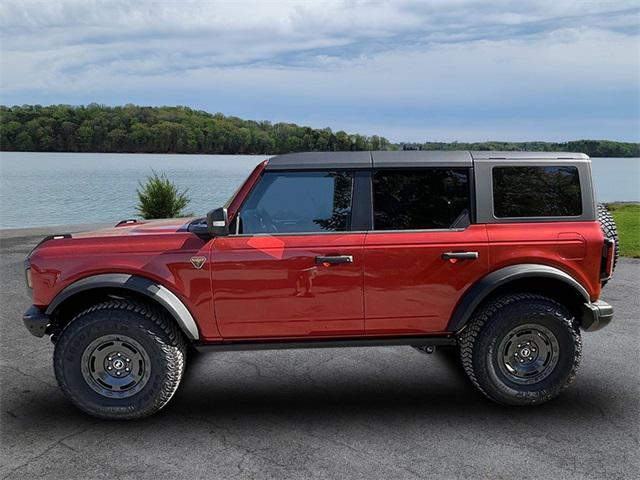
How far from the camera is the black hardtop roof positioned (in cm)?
449

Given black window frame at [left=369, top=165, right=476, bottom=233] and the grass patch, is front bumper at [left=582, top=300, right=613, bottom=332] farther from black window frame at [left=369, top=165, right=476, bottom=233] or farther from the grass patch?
the grass patch

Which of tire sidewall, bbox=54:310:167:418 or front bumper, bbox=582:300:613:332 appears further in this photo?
front bumper, bbox=582:300:613:332

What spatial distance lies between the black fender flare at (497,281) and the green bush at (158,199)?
12.1m

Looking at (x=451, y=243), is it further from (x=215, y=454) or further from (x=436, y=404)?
(x=215, y=454)

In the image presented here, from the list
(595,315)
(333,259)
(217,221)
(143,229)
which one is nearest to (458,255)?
(333,259)

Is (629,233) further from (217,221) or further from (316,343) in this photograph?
(217,221)

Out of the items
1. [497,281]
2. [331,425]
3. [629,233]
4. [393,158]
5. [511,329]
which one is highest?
[393,158]

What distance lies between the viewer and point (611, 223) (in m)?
4.89

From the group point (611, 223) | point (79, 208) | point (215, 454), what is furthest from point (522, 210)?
point (79, 208)

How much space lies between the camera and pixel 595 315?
4.52 metres

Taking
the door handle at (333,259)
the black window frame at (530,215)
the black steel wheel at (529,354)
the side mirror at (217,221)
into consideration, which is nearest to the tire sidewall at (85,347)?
the side mirror at (217,221)

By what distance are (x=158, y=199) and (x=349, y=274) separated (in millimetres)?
11896

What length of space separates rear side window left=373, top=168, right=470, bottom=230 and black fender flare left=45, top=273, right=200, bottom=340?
159 cm

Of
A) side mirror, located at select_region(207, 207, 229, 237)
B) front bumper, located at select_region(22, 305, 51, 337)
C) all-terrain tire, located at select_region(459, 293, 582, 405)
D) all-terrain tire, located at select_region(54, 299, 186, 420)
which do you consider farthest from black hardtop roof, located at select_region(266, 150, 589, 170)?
front bumper, located at select_region(22, 305, 51, 337)
